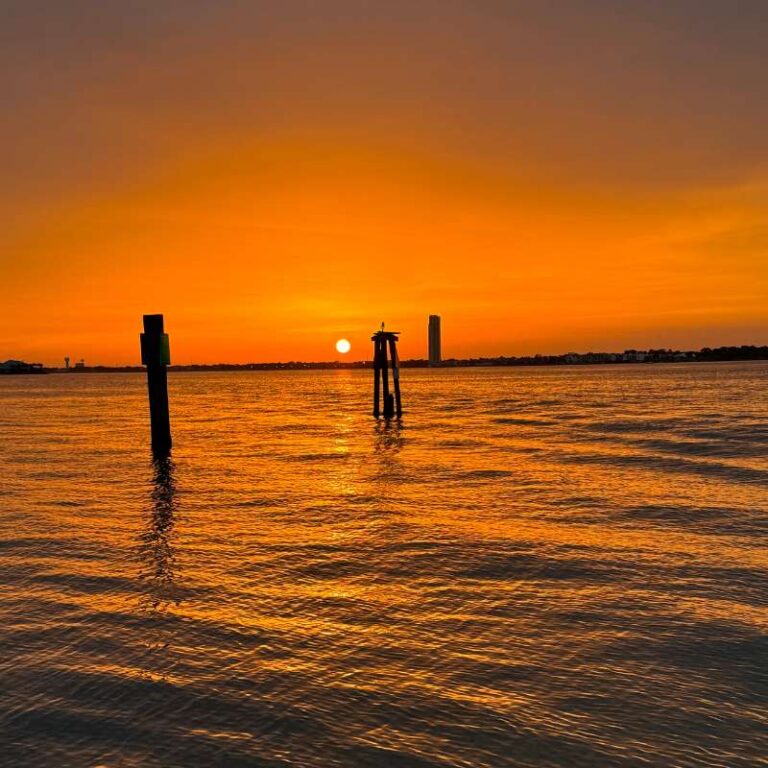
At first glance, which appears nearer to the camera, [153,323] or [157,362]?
[157,362]

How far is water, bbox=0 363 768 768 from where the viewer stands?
4992 millimetres

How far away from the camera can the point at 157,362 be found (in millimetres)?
24047

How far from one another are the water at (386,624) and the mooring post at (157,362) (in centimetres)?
720

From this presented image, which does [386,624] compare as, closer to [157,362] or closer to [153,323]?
[157,362]

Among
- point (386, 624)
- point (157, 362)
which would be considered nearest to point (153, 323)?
point (157, 362)

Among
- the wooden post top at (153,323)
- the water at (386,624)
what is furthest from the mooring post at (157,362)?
the water at (386,624)

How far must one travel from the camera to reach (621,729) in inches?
201

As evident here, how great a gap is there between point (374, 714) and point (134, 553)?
6.41m

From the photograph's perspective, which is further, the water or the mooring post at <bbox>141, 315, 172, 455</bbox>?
the mooring post at <bbox>141, 315, 172, 455</bbox>

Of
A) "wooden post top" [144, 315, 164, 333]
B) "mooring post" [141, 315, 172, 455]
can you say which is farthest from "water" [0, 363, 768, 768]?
"wooden post top" [144, 315, 164, 333]

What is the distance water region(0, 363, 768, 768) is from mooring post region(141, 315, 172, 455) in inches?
283

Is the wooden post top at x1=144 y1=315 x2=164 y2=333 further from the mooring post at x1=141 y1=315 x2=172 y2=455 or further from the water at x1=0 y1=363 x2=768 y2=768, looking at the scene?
the water at x1=0 y1=363 x2=768 y2=768

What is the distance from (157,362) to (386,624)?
18949mm

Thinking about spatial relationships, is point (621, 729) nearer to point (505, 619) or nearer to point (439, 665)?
point (439, 665)
